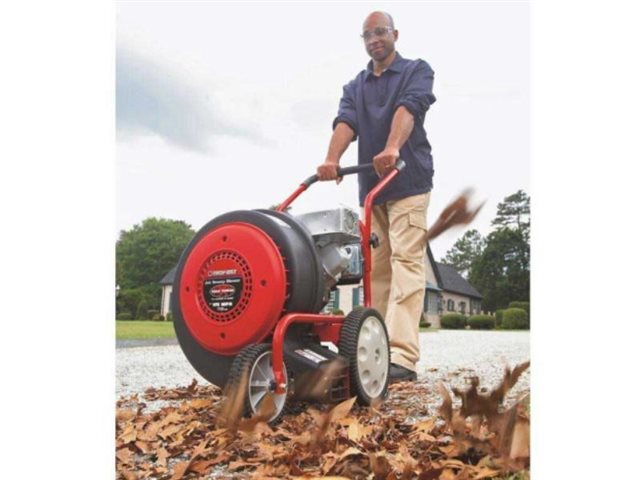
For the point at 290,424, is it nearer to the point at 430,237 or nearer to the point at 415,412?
the point at 415,412

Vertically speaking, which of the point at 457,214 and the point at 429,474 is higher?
the point at 457,214

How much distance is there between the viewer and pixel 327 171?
86.9 inches

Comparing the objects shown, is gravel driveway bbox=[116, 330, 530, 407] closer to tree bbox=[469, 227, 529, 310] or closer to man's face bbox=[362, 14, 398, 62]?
tree bbox=[469, 227, 529, 310]

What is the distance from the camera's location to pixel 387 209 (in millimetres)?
2316

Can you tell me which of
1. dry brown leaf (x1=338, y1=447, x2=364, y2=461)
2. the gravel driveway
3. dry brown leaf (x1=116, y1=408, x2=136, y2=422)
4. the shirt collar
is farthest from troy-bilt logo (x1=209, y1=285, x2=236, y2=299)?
the shirt collar

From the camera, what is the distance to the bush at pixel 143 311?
2080 millimetres

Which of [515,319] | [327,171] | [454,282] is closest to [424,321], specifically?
[454,282]

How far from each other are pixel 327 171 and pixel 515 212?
2.05 ft

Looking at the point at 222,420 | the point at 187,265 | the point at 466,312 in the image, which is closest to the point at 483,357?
the point at 466,312

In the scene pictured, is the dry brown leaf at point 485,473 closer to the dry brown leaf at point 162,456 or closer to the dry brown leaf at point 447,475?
the dry brown leaf at point 447,475

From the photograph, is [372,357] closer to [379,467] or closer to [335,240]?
[335,240]

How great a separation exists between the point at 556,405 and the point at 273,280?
0.79m

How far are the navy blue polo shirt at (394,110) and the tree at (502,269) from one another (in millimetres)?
297

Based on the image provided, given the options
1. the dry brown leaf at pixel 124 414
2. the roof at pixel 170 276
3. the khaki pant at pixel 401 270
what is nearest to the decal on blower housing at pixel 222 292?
the roof at pixel 170 276
